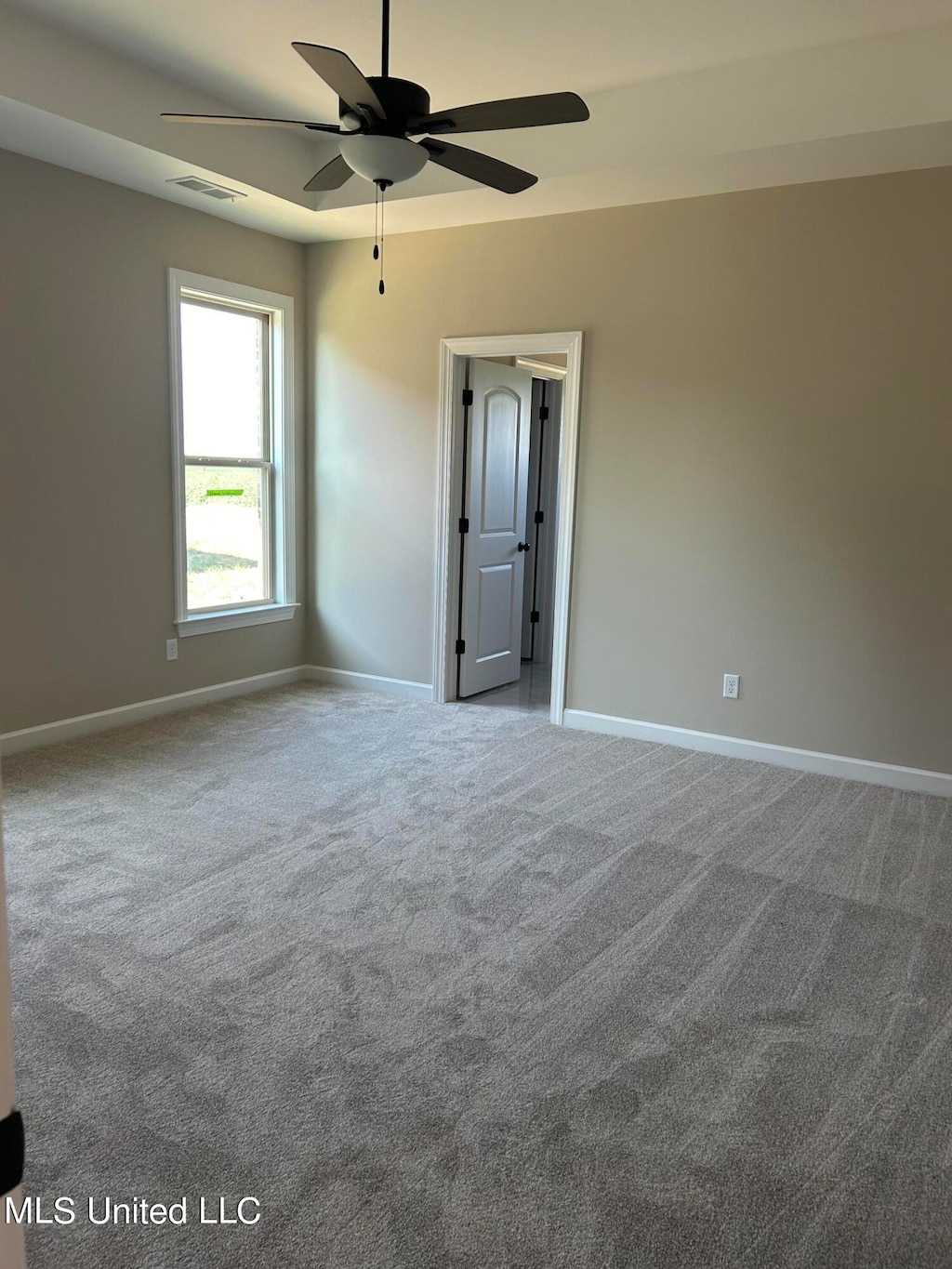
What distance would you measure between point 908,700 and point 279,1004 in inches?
128

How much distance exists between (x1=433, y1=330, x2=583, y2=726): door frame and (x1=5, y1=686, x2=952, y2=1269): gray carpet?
1.30 m

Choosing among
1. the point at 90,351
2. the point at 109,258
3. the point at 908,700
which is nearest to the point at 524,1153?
the point at 908,700

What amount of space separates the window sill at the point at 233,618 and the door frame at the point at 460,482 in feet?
3.64

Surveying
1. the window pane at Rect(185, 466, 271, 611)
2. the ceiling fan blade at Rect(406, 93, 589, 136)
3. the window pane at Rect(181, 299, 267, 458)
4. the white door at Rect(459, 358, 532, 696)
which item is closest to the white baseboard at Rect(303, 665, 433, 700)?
the white door at Rect(459, 358, 532, 696)

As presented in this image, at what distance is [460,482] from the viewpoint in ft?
18.4

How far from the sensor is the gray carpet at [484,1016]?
1.84m

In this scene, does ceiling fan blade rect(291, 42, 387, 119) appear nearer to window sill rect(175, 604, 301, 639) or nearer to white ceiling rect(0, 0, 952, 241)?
white ceiling rect(0, 0, 952, 241)

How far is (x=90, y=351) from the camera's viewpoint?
4633 millimetres

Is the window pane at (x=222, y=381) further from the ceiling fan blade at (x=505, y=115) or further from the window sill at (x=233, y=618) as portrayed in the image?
the ceiling fan blade at (x=505, y=115)

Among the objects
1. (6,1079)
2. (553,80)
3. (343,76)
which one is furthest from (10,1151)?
(553,80)

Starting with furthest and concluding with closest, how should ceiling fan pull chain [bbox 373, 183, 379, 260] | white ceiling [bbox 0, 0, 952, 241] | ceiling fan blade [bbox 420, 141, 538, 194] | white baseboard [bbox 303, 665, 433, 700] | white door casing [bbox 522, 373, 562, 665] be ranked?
white door casing [bbox 522, 373, 562, 665] → white baseboard [bbox 303, 665, 433, 700] → ceiling fan pull chain [bbox 373, 183, 379, 260] → white ceiling [bbox 0, 0, 952, 241] → ceiling fan blade [bbox 420, 141, 538, 194]

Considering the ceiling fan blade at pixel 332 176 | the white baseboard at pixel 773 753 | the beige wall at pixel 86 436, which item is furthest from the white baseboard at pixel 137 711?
the ceiling fan blade at pixel 332 176

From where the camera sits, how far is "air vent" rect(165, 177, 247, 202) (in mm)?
4523

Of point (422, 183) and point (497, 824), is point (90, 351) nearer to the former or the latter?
point (422, 183)
